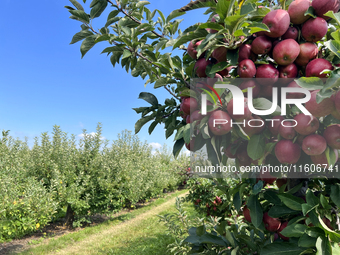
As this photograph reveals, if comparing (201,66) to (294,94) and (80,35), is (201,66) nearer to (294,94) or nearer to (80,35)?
(294,94)

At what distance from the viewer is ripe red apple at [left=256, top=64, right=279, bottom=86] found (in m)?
0.82

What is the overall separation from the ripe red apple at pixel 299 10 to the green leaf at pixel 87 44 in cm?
109

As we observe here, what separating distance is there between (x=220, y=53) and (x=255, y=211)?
77 cm

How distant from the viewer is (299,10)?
858 mm

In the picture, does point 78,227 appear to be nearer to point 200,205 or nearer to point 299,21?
point 200,205

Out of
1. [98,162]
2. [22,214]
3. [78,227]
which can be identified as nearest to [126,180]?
[98,162]

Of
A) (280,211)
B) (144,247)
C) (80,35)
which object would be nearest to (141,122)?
(80,35)

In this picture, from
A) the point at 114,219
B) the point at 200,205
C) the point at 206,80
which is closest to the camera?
the point at 206,80

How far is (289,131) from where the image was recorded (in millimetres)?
817

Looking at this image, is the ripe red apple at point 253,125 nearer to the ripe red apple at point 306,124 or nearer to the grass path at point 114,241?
the ripe red apple at point 306,124

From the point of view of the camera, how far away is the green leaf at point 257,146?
848 mm

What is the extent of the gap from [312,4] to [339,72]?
342 mm

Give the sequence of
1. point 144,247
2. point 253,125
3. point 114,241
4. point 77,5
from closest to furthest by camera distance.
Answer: point 253,125
point 77,5
point 144,247
point 114,241

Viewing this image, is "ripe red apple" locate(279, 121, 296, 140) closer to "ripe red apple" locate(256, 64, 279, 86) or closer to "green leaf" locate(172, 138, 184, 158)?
"ripe red apple" locate(256, 64, 279, 86)
